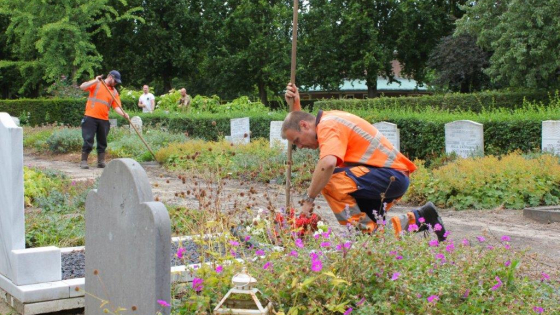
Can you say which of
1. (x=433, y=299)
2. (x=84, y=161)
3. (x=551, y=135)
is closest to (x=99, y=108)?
(x=84, y=161)

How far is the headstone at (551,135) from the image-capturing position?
11.9m

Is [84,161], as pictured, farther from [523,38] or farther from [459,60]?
[459,60]

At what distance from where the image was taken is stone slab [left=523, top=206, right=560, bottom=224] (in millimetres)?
8383

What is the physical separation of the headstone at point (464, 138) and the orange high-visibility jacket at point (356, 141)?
7858mm

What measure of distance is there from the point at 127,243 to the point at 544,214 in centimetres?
625

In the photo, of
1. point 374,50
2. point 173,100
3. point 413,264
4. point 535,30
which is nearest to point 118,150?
point 173,100

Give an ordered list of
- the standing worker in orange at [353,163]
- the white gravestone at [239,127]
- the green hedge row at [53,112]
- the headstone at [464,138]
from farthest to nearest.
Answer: the green hedge row at [53,112] < the white gravestone at [239,127] < the headstone at [464,138] < the standing worker in orange at [353,163]

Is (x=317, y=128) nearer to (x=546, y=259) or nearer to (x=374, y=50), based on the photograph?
(x=546, y=259)

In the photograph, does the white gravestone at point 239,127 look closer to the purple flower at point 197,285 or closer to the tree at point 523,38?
the tree at point 523,38

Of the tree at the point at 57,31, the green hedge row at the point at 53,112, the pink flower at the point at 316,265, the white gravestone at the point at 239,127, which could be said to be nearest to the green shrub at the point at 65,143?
the white gravestone at the point at 239,127

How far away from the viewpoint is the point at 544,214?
8.43 meters

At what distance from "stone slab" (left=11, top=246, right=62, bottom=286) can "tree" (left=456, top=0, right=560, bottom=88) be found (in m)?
22.8

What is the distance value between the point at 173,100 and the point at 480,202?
1945cm

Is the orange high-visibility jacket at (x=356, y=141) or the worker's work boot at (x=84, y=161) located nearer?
the orange high-visibility jacket at (x=356, y=141)
